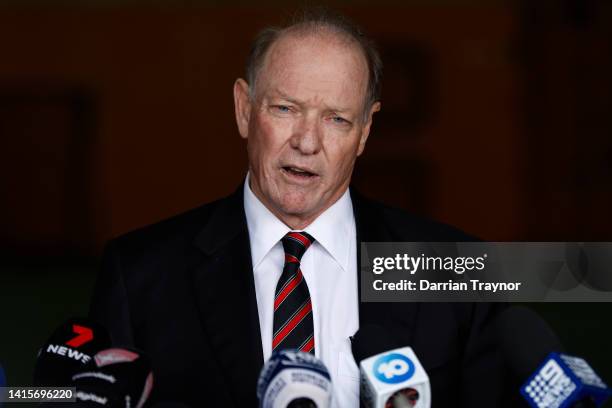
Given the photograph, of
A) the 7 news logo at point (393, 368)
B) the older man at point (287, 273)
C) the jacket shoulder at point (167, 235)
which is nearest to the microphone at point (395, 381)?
the 7 news logo at point (393, 368)

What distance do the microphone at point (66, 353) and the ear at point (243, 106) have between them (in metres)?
0.76

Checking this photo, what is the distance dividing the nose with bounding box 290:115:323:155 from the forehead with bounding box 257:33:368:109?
47 millimetres

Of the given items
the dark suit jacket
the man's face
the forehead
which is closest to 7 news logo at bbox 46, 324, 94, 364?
the dark suit jacket

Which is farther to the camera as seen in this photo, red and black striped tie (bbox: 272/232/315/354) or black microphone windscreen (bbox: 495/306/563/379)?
red and black striped tie (bbox: 272/232/315/354)

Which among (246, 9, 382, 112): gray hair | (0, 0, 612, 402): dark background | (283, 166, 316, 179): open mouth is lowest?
(283, 166, 316, 179): open mouth

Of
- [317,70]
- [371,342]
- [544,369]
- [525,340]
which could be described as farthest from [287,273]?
[544,369]

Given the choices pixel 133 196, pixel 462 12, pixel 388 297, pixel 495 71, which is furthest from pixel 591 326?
pixel 388 297

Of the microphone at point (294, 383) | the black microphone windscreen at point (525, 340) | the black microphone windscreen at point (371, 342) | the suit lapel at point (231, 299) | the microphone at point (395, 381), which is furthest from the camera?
the suit lapel at point (231, 299)

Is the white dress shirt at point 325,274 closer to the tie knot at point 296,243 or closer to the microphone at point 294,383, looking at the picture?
the tie knot at point 296,243

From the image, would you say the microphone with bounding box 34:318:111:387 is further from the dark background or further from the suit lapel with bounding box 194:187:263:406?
the dark background

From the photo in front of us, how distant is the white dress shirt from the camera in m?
1.96

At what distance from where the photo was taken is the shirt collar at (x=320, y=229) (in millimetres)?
2084

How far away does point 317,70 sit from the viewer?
6.63 ft

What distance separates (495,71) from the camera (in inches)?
392
